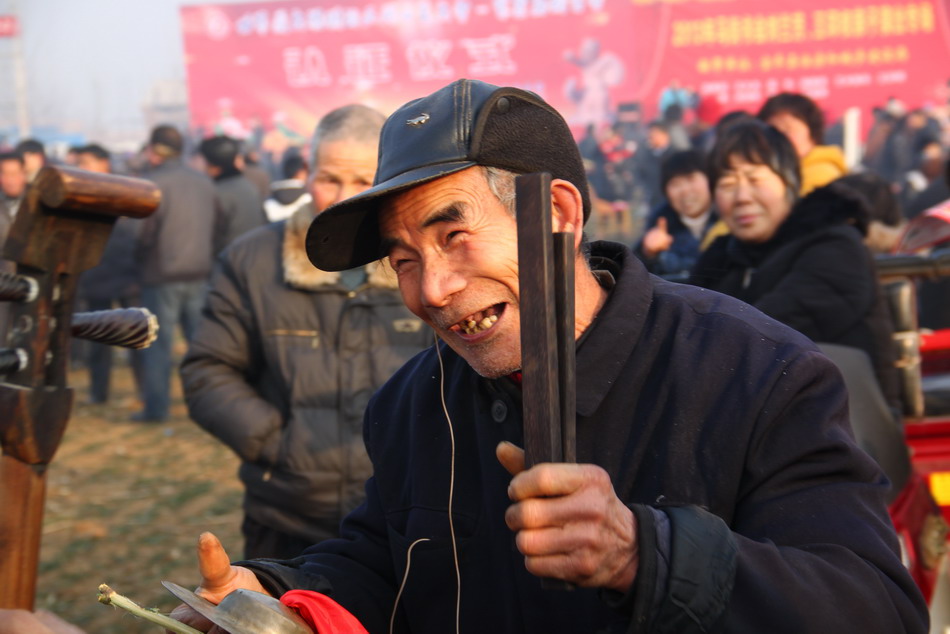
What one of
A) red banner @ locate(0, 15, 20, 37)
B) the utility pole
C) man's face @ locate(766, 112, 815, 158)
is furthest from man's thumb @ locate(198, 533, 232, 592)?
red banner @ locate(0, 15, 20, 37)

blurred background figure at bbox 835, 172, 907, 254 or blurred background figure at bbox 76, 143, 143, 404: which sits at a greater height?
blurred background figure at bbox 835, 172, 907, 254

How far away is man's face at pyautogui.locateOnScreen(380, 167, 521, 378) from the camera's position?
1826 mm

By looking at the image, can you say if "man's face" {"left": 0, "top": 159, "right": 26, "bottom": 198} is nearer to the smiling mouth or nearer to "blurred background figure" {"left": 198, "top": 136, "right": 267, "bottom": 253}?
"blurred background figure" {"left": 198, "top": 136, "right": 267, "bottom": 253}

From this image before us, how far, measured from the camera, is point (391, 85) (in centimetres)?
1694

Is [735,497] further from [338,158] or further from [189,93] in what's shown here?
[189,93]

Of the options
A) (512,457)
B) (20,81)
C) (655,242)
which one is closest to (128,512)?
(655,242)

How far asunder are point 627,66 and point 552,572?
50.9 ft

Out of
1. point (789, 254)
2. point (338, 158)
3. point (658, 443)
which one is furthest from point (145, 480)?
point (658, 443)

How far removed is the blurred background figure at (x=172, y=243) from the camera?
29.0 ft

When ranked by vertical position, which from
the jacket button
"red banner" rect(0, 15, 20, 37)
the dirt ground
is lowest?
the dirt ground

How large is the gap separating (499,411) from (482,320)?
0.21 metres

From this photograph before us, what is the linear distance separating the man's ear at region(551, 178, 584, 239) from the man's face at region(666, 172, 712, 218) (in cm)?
406

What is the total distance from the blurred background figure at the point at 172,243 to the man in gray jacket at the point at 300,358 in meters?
5.47

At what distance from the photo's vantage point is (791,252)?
3.86 m
